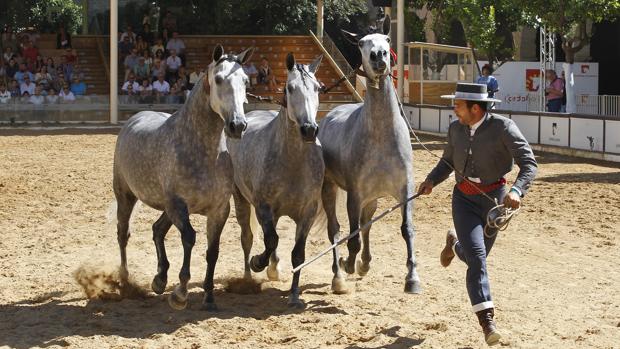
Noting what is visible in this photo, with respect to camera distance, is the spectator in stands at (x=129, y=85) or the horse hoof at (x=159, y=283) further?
the spectator in stands at (x=129, y=85)

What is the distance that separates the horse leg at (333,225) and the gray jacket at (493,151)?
2189mm

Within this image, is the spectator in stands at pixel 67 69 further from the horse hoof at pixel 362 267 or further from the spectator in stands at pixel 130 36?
the horse hoof at pixel 362 267

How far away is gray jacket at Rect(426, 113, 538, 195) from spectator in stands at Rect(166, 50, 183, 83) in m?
24.3

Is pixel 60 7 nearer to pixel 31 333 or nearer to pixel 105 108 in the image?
pixel 105 108

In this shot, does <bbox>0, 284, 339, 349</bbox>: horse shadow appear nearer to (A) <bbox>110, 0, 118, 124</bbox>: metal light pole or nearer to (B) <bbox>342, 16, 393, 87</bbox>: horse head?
(B) <bbox>342, 16, 393, 87</bbox>: horse head

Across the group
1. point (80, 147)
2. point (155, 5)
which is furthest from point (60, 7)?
point (80, 147)

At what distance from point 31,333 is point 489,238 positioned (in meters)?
3.41

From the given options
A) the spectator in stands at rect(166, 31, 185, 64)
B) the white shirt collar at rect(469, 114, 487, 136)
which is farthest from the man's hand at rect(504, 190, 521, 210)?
the spectator in stands at rect(166, 31, 185, 64)

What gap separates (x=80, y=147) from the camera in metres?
22.3

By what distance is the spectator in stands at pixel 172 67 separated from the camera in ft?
104

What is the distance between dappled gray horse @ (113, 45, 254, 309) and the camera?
8.34 m

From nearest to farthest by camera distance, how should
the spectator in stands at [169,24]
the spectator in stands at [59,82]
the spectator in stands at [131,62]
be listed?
the spectator in stands at [59,82], the spectator in stands at [131,62], the spectator in stands at [169,24]

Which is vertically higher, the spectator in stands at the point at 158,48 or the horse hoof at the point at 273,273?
the spectator in stands at the point at 158,48

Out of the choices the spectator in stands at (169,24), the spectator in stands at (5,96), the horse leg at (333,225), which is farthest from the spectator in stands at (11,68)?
the horse leg at (333,225)
